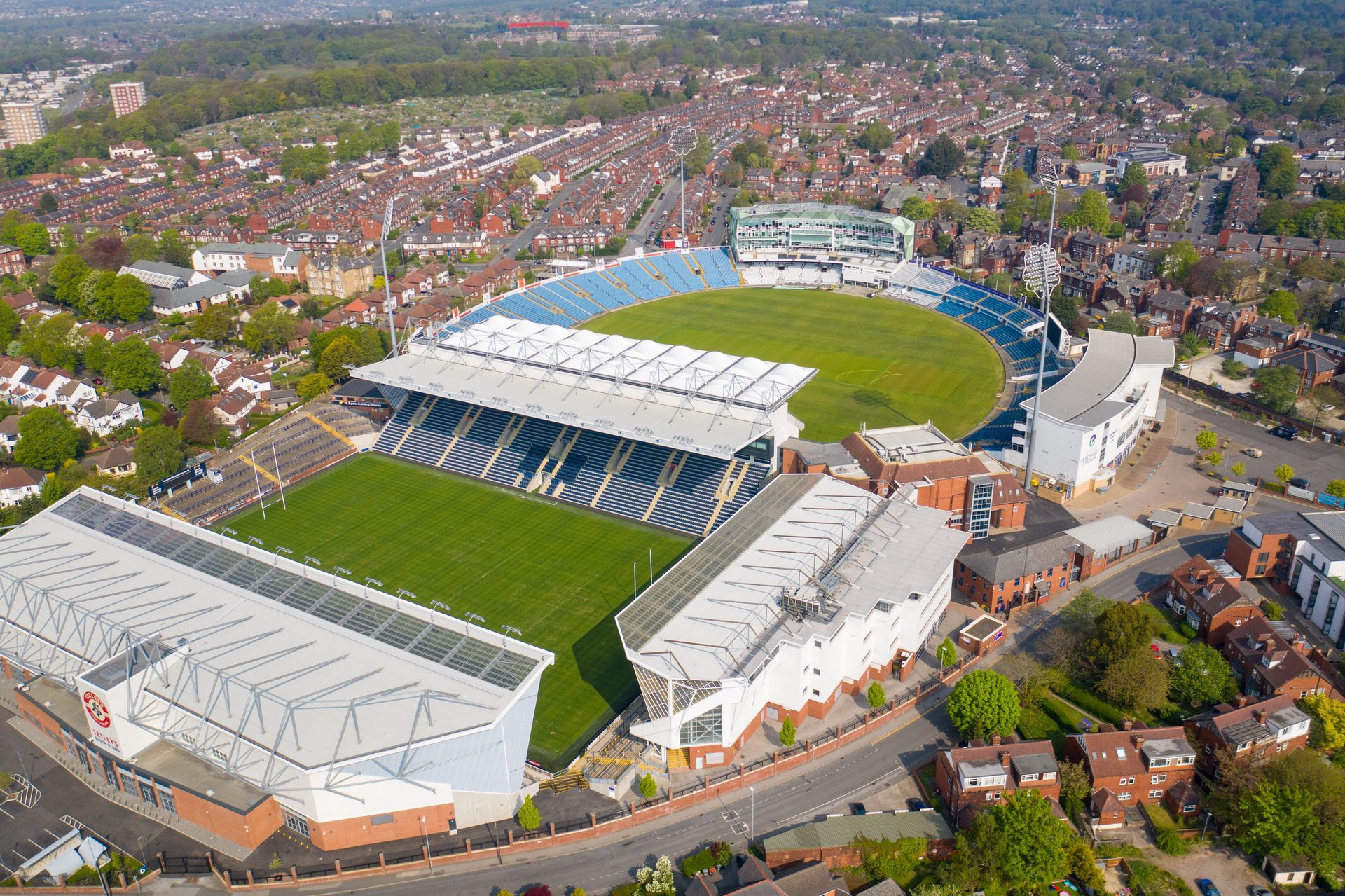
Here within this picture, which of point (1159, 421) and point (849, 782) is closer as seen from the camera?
point (849, 782)

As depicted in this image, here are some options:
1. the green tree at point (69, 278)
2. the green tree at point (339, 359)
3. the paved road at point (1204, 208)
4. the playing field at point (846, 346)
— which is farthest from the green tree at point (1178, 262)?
the green tree at point (69, 278)

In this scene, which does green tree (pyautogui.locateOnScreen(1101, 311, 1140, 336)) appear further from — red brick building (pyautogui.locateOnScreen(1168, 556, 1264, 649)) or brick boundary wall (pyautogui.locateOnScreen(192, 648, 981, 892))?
brick boundary wall (pyautogui.locateOnScreen(192, 648, 981, 892))

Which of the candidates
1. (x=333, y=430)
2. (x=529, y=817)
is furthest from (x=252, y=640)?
(x=333, y=430)

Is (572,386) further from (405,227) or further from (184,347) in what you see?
(405,227)

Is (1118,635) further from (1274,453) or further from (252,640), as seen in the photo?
(252,640)

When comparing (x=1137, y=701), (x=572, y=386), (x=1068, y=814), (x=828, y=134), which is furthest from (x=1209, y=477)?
(x=828, y=134)

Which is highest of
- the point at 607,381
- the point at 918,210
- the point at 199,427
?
the point at 607,381
